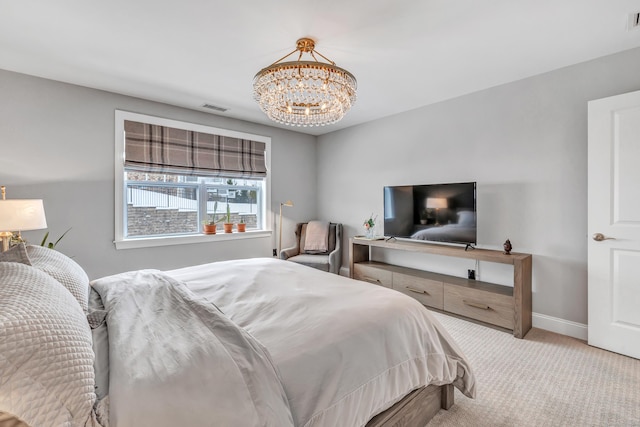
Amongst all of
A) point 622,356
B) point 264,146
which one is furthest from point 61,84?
point 622,356

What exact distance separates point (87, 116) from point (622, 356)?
17.8ft

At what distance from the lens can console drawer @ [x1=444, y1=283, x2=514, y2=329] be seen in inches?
112

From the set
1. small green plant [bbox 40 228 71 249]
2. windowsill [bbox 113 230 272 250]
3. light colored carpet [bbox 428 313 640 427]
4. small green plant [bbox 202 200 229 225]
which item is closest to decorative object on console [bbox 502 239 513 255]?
light colored carpet [bbox 428 313 640 427]

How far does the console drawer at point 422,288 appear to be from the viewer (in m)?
3.33

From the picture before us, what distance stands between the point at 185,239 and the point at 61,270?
2.34 m

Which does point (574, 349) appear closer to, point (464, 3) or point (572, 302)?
point (572, 302)

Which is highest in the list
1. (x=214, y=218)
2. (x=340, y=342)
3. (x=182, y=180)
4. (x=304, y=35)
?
(x=304, y=35)

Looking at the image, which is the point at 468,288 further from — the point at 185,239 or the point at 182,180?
the point at 182,180

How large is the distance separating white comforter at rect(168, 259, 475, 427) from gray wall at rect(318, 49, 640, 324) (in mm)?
1862

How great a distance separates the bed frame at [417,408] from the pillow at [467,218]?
187cm

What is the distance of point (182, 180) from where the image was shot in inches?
157

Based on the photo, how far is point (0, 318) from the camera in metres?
0.75

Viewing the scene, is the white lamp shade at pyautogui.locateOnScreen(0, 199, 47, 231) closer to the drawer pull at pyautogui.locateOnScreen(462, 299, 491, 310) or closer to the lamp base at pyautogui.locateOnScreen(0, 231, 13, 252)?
the lamp base at pyautogui.locateOnScreen(0, 231, 13, 252)

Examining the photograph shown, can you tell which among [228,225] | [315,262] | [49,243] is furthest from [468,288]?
[49,243]
